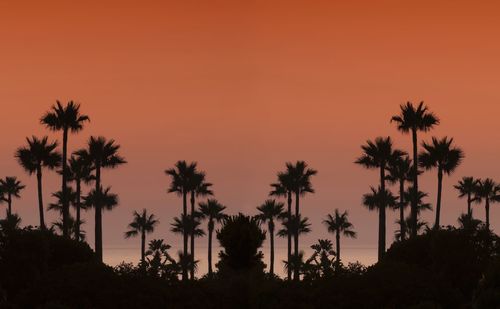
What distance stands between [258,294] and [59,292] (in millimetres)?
13497

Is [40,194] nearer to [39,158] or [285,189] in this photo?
[39,158]

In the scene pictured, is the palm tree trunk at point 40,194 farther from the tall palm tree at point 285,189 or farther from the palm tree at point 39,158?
the tall palm tree at point 285,189

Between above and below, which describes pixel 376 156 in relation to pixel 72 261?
above

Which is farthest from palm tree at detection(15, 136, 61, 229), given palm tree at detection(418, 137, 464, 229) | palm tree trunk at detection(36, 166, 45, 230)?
palm tree at detection(418, 137, 464, 229)

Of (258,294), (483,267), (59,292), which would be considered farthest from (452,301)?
(59,292)

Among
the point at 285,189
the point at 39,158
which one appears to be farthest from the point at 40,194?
the point at 285,189

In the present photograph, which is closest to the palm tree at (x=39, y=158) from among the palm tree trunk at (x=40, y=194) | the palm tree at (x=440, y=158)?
the palm tree trunk at (x=40, y=194)

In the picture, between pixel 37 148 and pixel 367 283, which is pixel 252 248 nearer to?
pixel 367 283

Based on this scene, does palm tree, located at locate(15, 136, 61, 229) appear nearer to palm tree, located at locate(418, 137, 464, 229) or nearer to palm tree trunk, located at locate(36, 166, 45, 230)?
palm tree trunk, located at locate(36, 166, 45, 230)

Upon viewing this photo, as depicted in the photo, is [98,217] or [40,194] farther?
[98,217]

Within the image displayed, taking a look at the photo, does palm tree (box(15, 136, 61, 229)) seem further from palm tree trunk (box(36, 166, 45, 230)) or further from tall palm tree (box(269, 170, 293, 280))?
tall palm tree (box(269, 170, 293, 280))

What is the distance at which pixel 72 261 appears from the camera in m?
81.8

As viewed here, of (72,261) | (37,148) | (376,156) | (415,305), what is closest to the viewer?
(415,305)

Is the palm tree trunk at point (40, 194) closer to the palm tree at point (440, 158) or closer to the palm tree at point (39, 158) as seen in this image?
the palm tree at point (39, 158)
